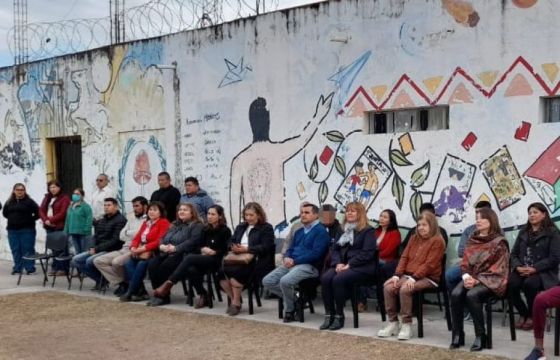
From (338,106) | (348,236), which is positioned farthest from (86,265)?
(348,236)

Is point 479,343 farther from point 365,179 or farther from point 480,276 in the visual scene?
point 365,179

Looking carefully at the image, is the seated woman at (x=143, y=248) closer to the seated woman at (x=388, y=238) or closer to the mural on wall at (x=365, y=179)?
the mural on wall at (x=365, y=179)

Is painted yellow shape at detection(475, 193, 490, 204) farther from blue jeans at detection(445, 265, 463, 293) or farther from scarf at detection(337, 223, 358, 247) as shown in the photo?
scarf at detection(337, 223, 358, 247)

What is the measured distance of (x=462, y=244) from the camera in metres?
8.16

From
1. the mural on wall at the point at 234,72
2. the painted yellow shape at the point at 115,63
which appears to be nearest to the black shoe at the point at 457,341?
the mural on wall at the point at 234,72

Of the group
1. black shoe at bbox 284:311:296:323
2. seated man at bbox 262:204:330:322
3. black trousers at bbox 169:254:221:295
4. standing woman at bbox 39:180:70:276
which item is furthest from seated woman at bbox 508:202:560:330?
standing woman at bbox 39:180:70:276

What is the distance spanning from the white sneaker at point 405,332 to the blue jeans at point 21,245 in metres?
7.78

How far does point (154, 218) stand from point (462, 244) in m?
4.01

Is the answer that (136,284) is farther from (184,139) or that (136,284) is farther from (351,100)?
(351,100)

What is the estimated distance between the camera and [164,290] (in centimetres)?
929

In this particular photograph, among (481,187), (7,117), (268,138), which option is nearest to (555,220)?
(481,187)

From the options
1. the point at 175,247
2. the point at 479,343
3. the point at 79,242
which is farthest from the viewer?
the point at 79,242

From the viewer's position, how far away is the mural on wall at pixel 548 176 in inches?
302

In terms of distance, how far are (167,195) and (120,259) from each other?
1.62 m
